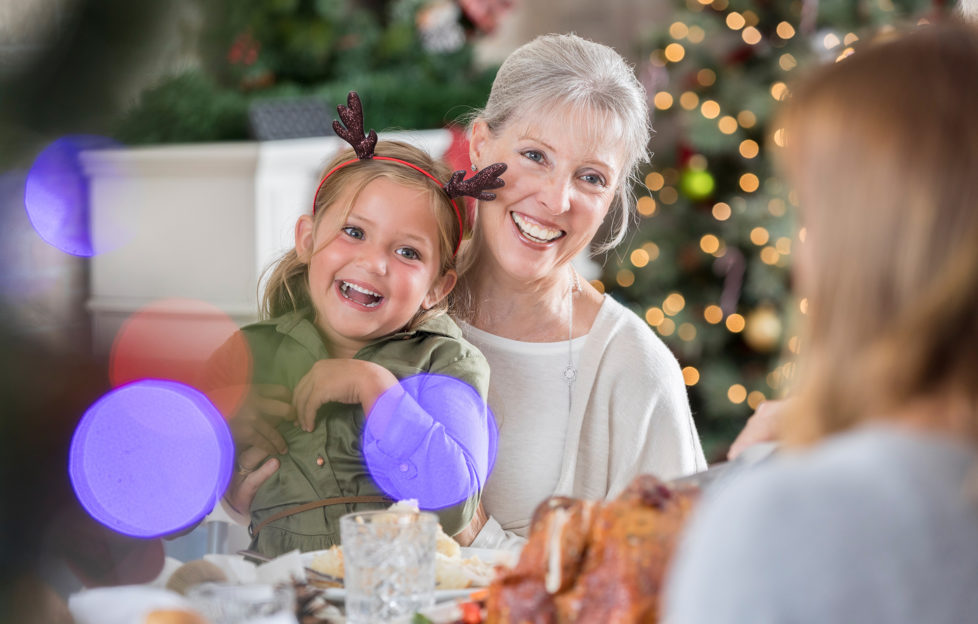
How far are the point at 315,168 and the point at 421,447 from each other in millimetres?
2492

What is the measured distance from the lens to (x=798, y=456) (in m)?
0.65

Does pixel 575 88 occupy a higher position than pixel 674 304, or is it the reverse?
pixel 575 88

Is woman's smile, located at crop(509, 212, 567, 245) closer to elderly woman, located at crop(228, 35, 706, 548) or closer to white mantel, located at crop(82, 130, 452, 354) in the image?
elderly woman, located at crop(228, 35, 706, 548)

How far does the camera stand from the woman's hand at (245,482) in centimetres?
135

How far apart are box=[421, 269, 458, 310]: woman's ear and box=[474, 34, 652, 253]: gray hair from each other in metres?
0.28

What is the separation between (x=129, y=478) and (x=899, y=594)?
139cm

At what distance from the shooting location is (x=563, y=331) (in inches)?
65.7

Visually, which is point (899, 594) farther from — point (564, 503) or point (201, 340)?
point (201, 340)

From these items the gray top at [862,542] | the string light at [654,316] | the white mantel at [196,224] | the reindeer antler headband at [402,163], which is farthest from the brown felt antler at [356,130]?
the string light at [654,316]

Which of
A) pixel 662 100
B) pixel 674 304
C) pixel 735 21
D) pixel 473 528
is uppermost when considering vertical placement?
pixel 735 21

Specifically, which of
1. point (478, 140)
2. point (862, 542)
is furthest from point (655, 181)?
point (862, 542)

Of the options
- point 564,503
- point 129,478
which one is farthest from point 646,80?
point 564,503

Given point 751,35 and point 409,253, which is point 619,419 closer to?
point 409,253

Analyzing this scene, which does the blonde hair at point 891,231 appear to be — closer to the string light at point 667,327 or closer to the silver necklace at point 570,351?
the silver necklace at point 570,351
